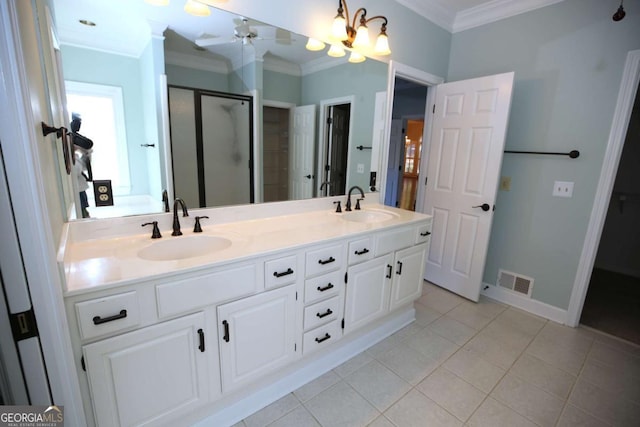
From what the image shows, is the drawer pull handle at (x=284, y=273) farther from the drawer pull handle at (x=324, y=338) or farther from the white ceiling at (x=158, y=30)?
the white ceiling at (x=158, y=30)

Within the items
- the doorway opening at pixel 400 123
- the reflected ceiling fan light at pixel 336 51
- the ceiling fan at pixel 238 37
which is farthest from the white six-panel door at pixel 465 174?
the ceiling fan at pixel 238 37

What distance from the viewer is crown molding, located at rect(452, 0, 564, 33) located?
236 cm

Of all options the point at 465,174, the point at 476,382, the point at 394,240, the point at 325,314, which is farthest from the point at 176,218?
the point at 465,174

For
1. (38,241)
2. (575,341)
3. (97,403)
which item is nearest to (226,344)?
(97,403)

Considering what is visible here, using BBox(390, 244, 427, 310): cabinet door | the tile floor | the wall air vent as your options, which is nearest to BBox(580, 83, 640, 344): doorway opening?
the wall air vent

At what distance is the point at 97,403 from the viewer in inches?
40.7

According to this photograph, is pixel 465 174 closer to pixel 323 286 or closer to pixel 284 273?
pixel 323 286

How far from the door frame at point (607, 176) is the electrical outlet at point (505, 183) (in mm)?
598

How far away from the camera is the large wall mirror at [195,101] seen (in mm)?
1333

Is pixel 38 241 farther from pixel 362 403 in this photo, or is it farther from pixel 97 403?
pixel 362 403

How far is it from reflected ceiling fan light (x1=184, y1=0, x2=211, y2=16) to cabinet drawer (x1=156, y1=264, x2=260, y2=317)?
53.8 inches

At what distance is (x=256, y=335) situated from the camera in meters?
1.41

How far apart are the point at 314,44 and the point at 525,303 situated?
284 cm

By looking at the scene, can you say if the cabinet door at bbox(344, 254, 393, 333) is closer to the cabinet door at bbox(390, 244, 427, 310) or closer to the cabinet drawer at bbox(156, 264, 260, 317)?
the cabinet door at bbox(390, 244, 427, 310)
